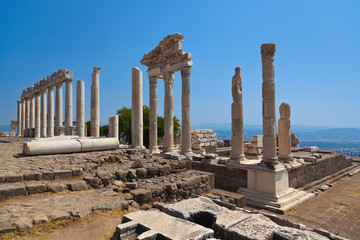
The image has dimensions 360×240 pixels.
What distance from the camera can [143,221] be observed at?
488 centimetres

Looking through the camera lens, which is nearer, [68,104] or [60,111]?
[68,104]

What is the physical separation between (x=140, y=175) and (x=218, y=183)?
5300 millimetres

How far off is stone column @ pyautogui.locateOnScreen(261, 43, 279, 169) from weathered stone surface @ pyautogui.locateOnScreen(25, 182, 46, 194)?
9.09m

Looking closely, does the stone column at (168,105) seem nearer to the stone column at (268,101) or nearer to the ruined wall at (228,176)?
the ruined wall at (228,176)

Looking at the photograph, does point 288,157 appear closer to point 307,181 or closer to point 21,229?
point 307,181

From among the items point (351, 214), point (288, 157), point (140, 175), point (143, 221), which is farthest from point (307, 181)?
point (143, 221)

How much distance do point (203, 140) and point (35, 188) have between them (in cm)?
1748

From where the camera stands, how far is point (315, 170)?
14641 mm

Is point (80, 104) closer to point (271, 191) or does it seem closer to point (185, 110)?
point (185, 110)

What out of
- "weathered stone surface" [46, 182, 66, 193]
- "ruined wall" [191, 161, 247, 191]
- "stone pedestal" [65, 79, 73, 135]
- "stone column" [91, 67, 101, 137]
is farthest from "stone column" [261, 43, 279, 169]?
"stone pedestal" [65, 79, 73, 135]

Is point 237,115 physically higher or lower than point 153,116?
lower

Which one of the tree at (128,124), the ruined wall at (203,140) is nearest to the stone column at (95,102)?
the ruined wall at (203,140)

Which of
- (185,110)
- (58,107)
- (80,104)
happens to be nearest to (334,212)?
(185,110)

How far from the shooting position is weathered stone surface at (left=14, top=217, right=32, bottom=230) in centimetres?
468
